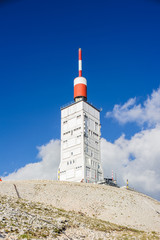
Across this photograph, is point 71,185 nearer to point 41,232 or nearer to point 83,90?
point 41,232

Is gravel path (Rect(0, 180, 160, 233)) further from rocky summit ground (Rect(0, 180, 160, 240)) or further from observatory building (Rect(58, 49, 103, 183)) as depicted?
observatory building (Rect(58, 49, 103, 183))

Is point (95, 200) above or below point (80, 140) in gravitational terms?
below

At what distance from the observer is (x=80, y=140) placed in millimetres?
72875

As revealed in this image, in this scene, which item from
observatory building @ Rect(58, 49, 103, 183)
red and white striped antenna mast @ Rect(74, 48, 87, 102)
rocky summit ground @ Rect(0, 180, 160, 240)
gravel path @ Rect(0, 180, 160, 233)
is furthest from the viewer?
red and white striped antenna mast @ Rect(74, 48, 87, 102)

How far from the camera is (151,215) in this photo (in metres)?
47.8

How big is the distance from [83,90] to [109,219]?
4264cm

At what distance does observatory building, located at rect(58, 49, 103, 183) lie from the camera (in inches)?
2783

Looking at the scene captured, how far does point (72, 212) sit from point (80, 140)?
106 feet

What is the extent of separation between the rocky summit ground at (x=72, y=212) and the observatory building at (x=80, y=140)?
1625cm

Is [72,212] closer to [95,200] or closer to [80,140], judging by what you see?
[95,200]

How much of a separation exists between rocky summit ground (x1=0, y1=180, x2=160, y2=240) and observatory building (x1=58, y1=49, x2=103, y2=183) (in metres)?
16.2

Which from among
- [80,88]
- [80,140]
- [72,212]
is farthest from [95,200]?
[80,88]

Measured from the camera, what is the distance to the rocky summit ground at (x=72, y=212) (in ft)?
95.5

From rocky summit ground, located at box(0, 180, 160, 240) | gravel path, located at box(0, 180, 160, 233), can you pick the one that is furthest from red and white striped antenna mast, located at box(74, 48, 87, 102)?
rocky summit ground, located at box(0, 180, 160, 240)
